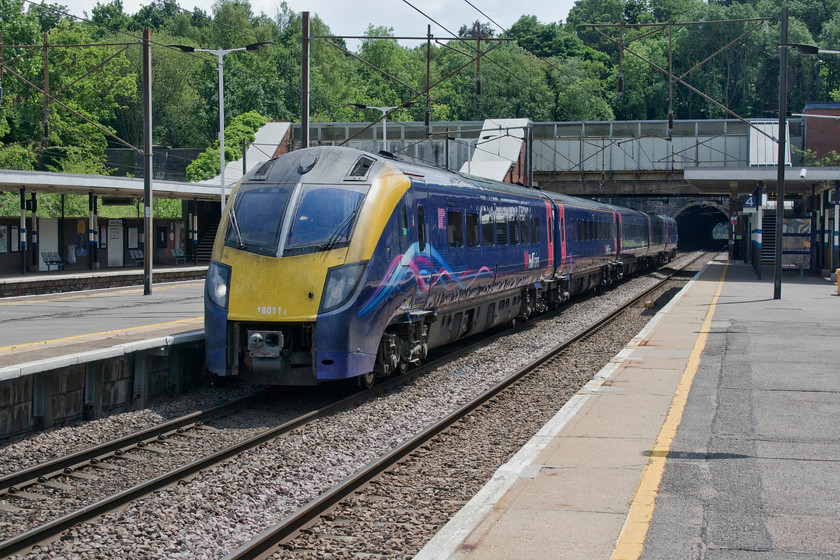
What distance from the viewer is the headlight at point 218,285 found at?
1135 cm

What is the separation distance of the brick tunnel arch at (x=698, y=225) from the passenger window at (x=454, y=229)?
83097 mm

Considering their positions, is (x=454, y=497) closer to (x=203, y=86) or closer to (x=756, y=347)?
(x=756, y=347)

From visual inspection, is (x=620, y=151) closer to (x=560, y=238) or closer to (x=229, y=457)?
(x=560, y=238)

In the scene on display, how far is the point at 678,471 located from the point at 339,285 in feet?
15.8

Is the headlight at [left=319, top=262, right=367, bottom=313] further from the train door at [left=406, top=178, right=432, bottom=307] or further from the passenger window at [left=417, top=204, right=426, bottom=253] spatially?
the passenger window at [left=417, top=204, right=426, bottom=253]

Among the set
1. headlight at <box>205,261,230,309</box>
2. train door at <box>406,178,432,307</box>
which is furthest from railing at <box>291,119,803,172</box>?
headlight at <box>205,261,230,309</box>

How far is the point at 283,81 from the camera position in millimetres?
79125

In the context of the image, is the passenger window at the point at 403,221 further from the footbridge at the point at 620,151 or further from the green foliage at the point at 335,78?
the green foliage at the point at 335,78

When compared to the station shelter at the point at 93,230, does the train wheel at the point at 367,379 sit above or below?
→ below

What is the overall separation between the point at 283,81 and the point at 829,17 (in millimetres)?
57476

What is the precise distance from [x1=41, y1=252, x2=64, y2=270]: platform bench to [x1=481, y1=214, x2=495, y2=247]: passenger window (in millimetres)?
23779

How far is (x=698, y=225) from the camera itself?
102875 millimetres

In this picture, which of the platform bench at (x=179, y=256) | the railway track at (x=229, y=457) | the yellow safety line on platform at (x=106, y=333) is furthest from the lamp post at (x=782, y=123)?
the platform bench at (x=179, y=256)

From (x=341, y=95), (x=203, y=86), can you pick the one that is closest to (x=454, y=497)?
(x=203, y=86)
